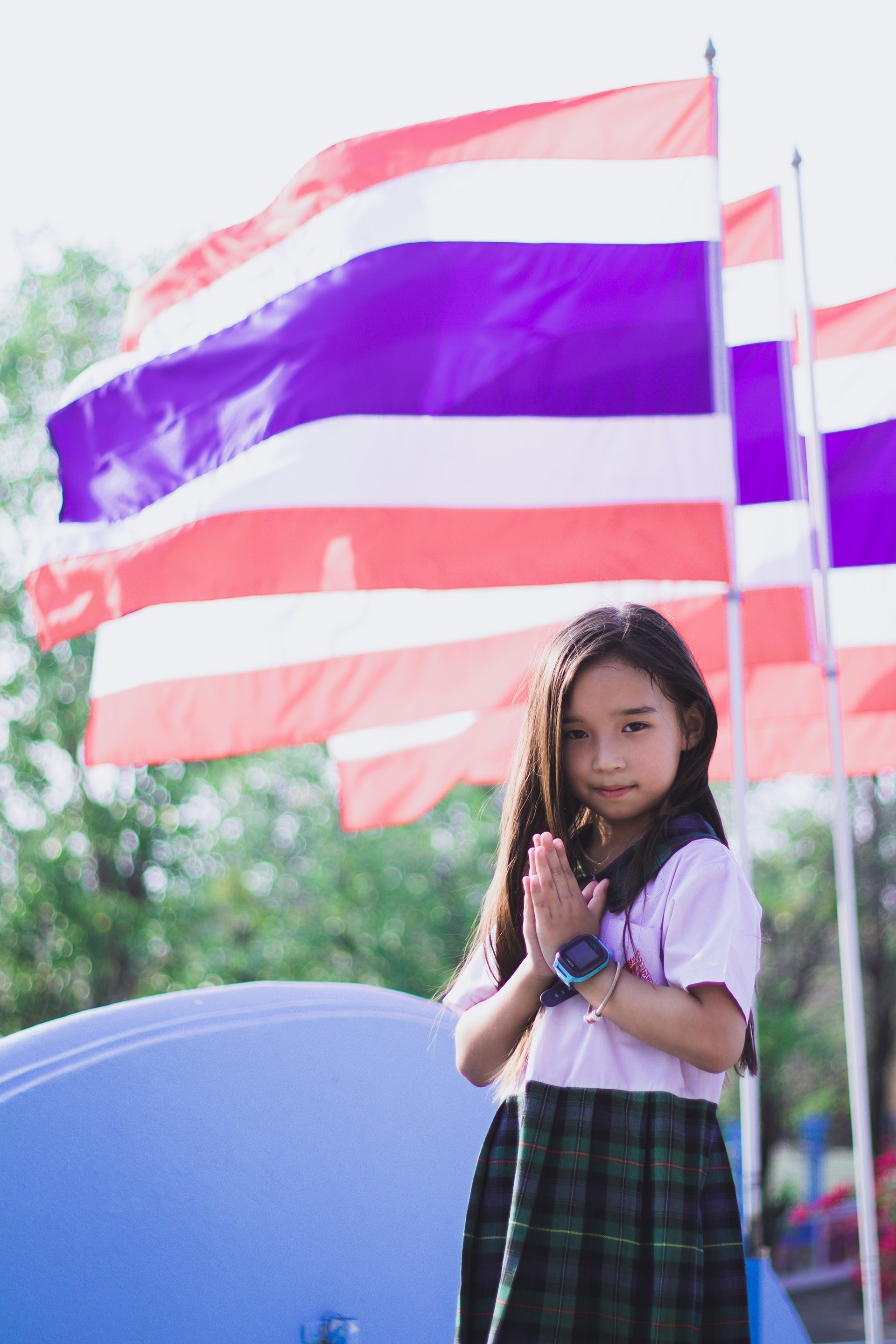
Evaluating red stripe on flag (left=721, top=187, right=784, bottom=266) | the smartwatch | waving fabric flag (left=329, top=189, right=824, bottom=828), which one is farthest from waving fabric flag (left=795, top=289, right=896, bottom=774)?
the smartwatch

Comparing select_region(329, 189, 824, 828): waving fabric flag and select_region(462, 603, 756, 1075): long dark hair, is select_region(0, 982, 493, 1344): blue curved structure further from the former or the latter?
select_region(329, 189, 824, 828): waving fabric flag

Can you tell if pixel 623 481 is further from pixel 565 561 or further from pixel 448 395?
pixel 448 395

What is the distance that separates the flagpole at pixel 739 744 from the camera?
3090 millimetres

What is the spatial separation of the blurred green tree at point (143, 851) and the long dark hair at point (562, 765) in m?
10.7

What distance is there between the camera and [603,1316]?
1685 millimetres

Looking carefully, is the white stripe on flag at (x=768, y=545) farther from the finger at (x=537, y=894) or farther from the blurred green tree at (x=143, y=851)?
the blurred green tree at (x=143, y=851)

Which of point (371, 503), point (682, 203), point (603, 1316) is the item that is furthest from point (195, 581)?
point (603, 1316)

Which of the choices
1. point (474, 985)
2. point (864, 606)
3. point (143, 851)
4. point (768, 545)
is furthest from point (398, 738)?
point (143, 851)

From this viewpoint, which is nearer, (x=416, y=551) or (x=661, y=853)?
(x=661, y=853)

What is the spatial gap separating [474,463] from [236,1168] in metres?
2.11

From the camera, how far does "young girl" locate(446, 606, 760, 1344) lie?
5.55 feet

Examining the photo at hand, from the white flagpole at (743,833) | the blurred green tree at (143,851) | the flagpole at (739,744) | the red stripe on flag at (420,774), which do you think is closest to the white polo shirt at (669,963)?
the flagpole at (739,744)

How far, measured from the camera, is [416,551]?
156 inches

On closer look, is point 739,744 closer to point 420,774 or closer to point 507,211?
point 507,211
